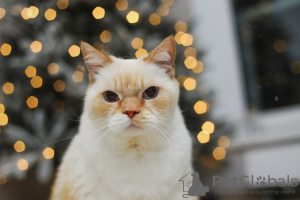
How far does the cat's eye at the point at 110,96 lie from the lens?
56 cm

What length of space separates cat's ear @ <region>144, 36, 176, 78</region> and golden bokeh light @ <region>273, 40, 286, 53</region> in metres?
0.64

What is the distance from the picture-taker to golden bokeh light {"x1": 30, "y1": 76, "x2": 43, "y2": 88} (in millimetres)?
782

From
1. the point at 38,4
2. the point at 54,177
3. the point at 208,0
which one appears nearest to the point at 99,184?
the point at 54,177

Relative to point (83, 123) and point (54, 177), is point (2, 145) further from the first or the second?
point (83, 123)

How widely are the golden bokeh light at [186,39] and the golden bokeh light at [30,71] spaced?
417 millimetres

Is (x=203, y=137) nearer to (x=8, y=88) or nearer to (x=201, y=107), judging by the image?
(x=201, y=107)

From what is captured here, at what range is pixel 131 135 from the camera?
0.54m

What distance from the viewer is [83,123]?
23.7 inches

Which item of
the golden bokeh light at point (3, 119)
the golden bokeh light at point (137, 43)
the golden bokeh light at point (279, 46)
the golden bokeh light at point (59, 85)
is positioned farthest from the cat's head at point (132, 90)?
the golden bokeh light at point (279, 46)

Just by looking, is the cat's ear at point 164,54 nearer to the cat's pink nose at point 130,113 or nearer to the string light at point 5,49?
the cat's pink nose at point 130,113

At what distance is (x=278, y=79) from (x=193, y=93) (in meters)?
0.38

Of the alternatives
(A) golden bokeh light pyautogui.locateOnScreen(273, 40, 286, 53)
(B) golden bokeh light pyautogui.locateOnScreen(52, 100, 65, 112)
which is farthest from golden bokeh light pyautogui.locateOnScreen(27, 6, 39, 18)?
(A) golden bokeh light pyautogui.locateOnScreen(273, 40, 286, 53)

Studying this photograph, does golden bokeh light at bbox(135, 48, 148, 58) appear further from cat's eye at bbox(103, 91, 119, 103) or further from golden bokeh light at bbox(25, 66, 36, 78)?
golden bokeh light at bbox(25, 66, 36, 78)

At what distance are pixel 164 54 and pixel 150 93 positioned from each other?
3.2 inches
